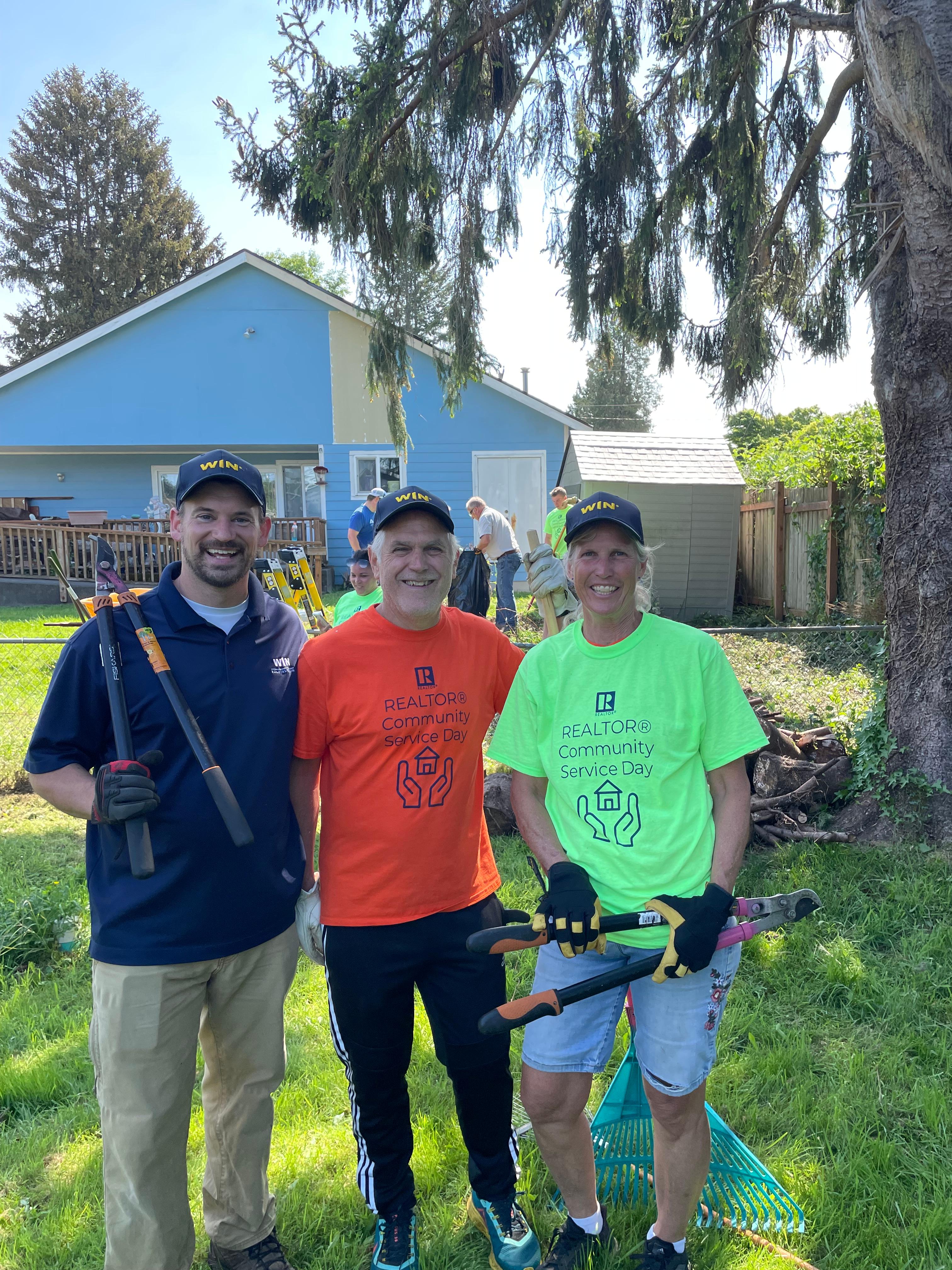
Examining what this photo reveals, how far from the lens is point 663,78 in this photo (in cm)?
621

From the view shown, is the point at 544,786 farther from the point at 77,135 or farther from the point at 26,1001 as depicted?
the point at 77,135

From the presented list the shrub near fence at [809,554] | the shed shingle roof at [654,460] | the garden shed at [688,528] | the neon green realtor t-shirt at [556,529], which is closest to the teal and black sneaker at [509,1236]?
the neon green realtor t-shirt at [556,529]

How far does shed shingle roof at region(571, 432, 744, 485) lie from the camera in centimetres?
1343

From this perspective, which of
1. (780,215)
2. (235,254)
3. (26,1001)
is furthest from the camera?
(235,254)

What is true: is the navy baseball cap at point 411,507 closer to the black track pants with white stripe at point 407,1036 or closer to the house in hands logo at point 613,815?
the house in hands logo at point 613,815

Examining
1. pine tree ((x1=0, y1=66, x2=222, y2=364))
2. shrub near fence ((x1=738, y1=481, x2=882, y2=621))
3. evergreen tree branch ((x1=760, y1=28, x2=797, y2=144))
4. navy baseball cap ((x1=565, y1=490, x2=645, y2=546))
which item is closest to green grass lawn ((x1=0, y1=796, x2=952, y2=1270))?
navy baseball cap ((x1=565, y1=490, x2=645, y2=546))

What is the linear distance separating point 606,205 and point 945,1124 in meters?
6.58

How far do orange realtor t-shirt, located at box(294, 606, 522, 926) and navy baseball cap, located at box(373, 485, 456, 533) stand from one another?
0.28 meters

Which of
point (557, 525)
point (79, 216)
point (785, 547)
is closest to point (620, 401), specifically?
point (79, 216)

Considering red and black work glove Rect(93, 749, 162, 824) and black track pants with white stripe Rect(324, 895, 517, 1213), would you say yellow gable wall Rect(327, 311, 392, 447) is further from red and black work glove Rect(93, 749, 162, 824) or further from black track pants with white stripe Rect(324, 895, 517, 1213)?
red and black work glove Rect(93, 749, 162, 824)

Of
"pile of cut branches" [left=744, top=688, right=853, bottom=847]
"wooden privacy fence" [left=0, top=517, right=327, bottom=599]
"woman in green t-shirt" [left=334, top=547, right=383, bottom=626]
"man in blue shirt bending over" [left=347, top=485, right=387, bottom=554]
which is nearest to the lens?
"pile of cut branches" [left=744, top=688, right=853, bottom=847]

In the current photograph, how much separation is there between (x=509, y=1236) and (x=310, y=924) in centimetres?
98

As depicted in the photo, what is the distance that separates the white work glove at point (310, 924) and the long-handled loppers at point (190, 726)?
0.38 meters

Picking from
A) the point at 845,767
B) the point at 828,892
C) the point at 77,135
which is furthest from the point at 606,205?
the point at 77,135
